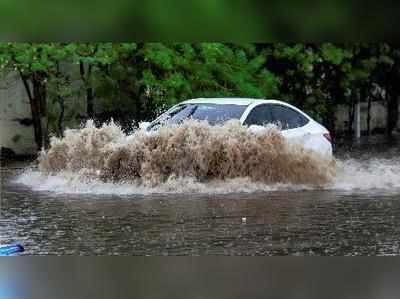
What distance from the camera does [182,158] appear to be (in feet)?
17.1

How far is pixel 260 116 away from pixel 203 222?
860 millimetres

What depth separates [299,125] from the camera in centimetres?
529

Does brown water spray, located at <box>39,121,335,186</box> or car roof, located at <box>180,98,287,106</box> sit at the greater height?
car roof, located at <box>180,98,287,106</box>

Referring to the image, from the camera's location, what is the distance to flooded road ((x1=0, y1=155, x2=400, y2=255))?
5137mm

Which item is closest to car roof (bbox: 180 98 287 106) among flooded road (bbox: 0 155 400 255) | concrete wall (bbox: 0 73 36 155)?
flooded road (bbox: 0 155 400 255)

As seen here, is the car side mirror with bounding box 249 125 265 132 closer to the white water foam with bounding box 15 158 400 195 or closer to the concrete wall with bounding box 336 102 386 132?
the white water foam with bounding box 15 158 400 195

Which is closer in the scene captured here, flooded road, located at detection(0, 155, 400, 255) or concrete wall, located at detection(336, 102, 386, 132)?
flooded road, located at detection(0, 155, 400, 255)

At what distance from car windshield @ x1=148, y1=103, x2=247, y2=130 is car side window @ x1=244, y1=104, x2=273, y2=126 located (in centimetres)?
7

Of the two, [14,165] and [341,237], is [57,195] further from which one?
[341,237]

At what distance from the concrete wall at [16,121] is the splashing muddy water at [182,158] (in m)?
0.16

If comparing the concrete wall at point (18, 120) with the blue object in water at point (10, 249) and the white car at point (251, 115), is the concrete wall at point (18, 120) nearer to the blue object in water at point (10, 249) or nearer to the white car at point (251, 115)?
the white car at point (251, 115)

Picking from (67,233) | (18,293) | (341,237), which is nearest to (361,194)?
(341,237)

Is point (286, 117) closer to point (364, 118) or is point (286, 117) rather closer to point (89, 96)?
point (364, 118)
